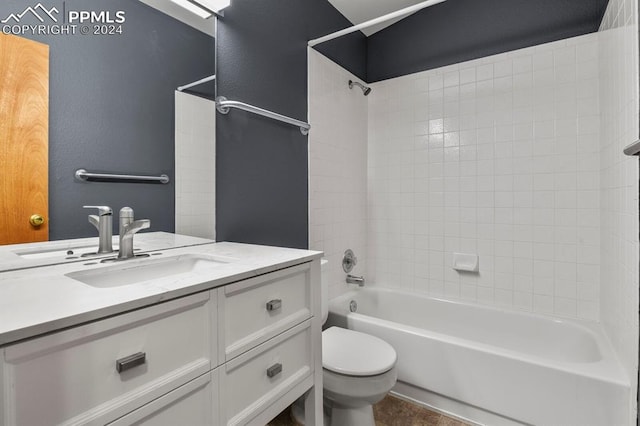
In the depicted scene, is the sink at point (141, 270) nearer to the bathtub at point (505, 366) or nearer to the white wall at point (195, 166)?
the white wall at point (195, 166)

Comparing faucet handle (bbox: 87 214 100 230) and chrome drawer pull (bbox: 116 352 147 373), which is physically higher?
faucet handle (bbox: 87 214 100 230)

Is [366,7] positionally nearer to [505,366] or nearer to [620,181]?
[620,181]

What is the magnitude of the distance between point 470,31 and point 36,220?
2697mm

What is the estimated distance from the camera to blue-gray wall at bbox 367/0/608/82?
199 centimetres

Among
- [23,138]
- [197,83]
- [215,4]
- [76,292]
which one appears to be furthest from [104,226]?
[215,4]

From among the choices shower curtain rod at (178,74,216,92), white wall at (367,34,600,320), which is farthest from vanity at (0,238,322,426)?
white wall at (367,34,600,320)

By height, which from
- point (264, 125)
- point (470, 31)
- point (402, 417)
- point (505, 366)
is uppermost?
point (470, 31)

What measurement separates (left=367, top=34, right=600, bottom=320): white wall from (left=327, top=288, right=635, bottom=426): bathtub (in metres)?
0.15

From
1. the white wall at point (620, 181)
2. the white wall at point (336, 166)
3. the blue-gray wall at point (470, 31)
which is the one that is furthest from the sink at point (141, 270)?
the blue-gray wall at point (470, 31)

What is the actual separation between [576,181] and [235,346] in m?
2.19

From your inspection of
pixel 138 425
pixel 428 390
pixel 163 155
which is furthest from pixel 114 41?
pixel 428 390

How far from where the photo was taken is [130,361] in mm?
667

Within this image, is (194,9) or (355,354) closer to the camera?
(194,9)

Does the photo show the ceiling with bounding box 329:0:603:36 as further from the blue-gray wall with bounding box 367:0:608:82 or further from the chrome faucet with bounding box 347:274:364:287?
the chrome faucet with bounding box 347:274:364:287
